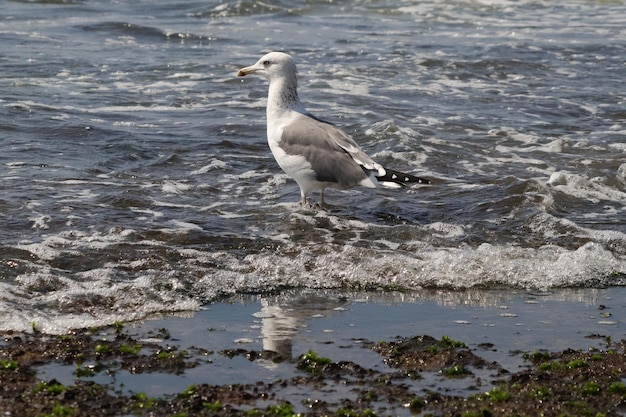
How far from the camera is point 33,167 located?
9.46m

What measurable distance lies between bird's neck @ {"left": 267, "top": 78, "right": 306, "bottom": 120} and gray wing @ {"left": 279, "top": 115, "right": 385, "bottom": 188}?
1.12 feet

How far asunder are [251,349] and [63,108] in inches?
297

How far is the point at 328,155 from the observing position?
820cm

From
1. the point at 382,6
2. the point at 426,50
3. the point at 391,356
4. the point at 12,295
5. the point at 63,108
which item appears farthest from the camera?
the point at 382,6

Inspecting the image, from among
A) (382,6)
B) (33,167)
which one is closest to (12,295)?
(33,167)

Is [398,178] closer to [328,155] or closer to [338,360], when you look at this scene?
[328,155]

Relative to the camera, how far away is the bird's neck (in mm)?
8641

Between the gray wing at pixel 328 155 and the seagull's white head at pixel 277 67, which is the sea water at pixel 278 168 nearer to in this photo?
the gray wing at pixel 328 155

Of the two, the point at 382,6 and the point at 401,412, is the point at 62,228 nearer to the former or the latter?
the point at 401,412

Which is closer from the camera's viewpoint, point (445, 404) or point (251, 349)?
point (445, 404)

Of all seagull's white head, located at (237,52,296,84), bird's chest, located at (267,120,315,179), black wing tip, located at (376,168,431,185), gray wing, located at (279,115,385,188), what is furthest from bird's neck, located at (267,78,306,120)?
black wing tip, located at (376,168,431,185)

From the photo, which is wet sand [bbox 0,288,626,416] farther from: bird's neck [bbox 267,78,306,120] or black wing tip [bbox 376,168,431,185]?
bird's neck [bbox 267,78,306,120]

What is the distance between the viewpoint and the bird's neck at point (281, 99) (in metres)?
8.64

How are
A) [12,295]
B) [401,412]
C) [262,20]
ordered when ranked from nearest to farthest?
[401,412]
[12,295]
[262,20]
